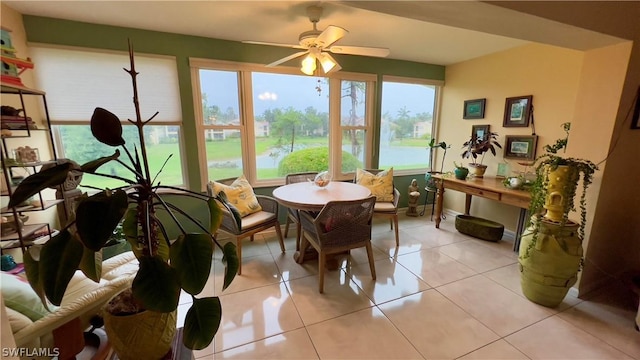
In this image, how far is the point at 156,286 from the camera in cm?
71

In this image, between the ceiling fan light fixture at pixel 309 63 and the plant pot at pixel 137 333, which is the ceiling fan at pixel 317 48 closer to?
the ceiling fan light fixture at pixel 309 63

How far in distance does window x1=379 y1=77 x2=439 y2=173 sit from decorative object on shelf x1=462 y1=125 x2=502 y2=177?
2.63 ft

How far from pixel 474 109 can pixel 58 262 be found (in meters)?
4.43

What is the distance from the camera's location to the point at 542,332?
5.95 feet

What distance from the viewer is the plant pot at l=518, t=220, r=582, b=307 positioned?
1.92 meters

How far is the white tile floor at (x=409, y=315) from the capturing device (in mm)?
1680

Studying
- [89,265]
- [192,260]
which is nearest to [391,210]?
[192,260]

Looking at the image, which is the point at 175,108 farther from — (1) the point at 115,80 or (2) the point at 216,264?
(2) the point at 216,264

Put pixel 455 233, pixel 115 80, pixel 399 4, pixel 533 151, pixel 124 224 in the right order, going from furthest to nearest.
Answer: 1. pixel 455 233
2. pixel 533 151
3. pixel 115 80
4. pixel 399 4
5. pixel 124 224

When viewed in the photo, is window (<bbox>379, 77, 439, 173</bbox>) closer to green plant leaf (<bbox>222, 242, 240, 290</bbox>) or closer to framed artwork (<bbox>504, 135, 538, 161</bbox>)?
framed artwork (<bbox>504, 135, 538, 161</bbox>)

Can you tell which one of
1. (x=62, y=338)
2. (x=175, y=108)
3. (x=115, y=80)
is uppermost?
(x=115, y=80)

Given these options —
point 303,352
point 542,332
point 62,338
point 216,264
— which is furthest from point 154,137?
point 542,332

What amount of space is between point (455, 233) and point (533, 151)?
136 centimetres

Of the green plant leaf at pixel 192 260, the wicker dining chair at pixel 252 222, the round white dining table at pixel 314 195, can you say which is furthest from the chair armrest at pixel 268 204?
the green plant leaf at pixel 192 260
